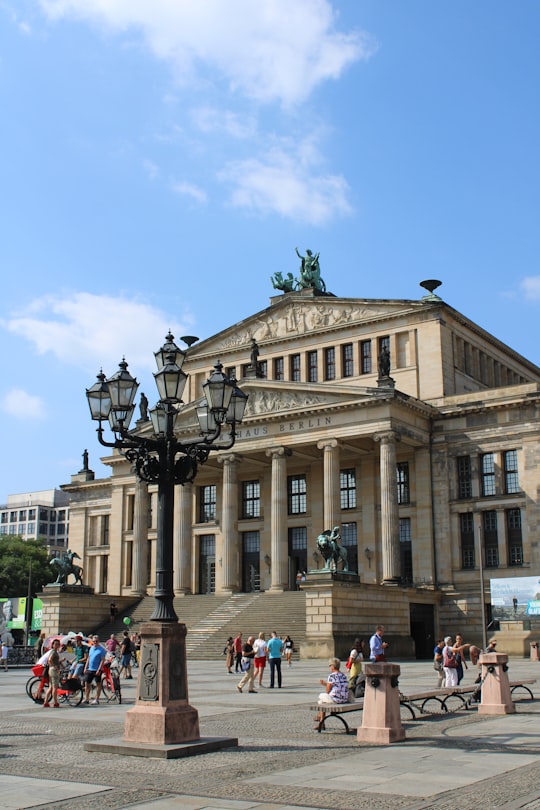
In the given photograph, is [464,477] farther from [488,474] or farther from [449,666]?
[449,666]

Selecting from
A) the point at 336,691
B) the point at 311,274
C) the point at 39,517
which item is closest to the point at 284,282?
the point at 311,274

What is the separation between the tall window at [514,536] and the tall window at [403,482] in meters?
6.49

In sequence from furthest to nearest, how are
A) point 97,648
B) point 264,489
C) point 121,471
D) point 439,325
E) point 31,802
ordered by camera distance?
1. point 121,471
2. point 264,489
3. point 439,325
4. point 97,648
5. point 31,802

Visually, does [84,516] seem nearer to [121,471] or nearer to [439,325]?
[121,471]

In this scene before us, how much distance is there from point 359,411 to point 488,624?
14259 millimetres

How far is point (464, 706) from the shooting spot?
2175 centimetres

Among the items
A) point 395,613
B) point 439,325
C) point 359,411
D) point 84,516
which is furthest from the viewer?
point 84,516

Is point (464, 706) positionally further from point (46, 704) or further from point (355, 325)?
point (355, 325)

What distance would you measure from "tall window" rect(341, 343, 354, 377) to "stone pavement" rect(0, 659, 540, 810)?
137 ft

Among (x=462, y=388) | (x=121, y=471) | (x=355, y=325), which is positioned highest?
(x=355, y=325)

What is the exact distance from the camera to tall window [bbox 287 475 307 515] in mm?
62438

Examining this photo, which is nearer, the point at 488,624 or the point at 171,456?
the point at 171,456

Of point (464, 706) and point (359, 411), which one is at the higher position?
point (359, 411)

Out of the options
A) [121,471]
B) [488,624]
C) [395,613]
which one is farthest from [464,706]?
[121,471]
